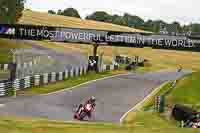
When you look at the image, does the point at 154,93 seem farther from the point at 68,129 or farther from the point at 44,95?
the point at 68,129

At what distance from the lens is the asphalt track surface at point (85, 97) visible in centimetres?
2225

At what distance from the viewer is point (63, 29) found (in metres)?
37.1

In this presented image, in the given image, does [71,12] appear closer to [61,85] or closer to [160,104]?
[61,85]

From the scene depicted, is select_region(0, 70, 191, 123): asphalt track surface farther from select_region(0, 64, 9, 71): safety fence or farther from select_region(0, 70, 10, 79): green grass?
select_region(0, 64, 9, 71): safety fence

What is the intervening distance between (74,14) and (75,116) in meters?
130

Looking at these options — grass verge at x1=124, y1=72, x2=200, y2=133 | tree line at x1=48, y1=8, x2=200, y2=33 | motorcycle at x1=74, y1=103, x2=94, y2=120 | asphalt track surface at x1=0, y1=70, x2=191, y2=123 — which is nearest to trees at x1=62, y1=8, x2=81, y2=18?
tree line at x1=48, y1=8, x2=200, y2=33

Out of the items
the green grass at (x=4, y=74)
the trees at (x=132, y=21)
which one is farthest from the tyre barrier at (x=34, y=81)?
the trees at (x=132, y=21)

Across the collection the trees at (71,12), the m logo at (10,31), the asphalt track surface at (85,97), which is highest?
the trees at (71,12)

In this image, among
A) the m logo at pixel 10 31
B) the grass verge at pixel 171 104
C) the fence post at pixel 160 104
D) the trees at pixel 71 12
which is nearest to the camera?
the grass verge at pixel 171 104

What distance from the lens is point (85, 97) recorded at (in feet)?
93.5

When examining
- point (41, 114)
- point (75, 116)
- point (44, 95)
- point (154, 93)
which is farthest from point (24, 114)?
point (154, 93)

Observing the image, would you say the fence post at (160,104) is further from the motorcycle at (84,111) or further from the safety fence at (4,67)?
the safety fence at (4,67)

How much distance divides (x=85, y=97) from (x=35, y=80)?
408 centimetres

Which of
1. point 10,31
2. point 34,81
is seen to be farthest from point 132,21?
point 34,81
